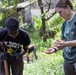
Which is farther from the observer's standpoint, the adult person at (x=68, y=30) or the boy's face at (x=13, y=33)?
the boy's face at (x=13, y=33)

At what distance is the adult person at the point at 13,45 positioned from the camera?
11.3ft

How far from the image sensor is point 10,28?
333 centimetres

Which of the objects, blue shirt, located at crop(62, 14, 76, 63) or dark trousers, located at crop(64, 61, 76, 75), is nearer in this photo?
blue shirt, located at crop(62, 14, 76, 63)

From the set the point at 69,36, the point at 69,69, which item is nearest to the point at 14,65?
the point at 69,69

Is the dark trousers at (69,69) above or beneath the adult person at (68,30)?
beneath

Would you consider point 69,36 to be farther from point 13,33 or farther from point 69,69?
point 13,33

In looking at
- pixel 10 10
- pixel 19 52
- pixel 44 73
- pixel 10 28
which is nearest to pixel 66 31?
pixel 10 28

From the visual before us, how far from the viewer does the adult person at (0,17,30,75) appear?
3439 mm

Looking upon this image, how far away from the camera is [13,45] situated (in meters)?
3.53

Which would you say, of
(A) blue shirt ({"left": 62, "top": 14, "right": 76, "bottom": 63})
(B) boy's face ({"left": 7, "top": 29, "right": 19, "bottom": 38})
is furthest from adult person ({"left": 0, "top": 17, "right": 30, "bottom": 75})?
(A) blue shirt ({"left": 62, "top": 14, "right": 76, "bottom": 63})

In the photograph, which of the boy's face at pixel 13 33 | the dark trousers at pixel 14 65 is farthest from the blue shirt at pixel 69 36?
the dark trousers at pixel 14 65

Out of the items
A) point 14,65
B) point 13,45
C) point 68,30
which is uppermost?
point 68,30

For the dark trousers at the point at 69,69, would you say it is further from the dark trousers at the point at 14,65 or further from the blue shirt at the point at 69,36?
the dark trousers at the point at 14,65

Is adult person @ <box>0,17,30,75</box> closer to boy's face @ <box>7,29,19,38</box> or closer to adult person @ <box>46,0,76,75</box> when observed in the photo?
boy's face @ <box>7,29,19,38</box>
